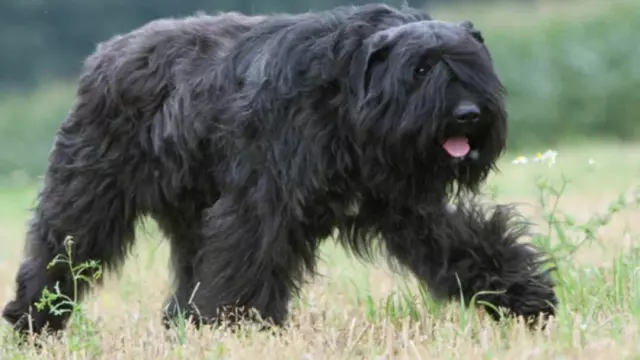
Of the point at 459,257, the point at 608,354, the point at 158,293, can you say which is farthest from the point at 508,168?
the point at 608,354

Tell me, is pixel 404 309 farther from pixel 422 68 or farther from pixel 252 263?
pixel 422 68

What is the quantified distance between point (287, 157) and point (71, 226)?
4.55ft

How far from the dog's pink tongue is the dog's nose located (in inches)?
6.1

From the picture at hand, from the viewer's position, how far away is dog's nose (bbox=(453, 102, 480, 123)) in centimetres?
516

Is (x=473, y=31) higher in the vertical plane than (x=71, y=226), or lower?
higher

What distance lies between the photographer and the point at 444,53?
17.4ft

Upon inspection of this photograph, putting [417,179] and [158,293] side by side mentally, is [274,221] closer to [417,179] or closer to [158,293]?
[417,179]

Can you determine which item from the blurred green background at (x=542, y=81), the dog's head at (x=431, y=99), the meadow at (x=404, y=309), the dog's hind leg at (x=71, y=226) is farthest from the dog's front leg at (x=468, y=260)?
the blurred green background at (x=542, y=81)

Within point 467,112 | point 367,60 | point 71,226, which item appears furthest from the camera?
point 71,226

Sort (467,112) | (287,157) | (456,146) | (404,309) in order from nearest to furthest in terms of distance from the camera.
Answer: (467,112)
(456,146)
(287,157)
(404,309)

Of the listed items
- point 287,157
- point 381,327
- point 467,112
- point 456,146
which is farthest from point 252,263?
point 467,112

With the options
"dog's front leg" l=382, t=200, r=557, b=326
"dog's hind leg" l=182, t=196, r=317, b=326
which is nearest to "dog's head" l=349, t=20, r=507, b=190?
"dog's front leg" l=382, t=200, r=557, b=326

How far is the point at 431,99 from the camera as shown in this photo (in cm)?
519

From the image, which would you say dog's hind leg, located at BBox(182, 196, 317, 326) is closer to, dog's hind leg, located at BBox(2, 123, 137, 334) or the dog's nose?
dog's hind leg, located at BBox(2, 123, 137, 334)
